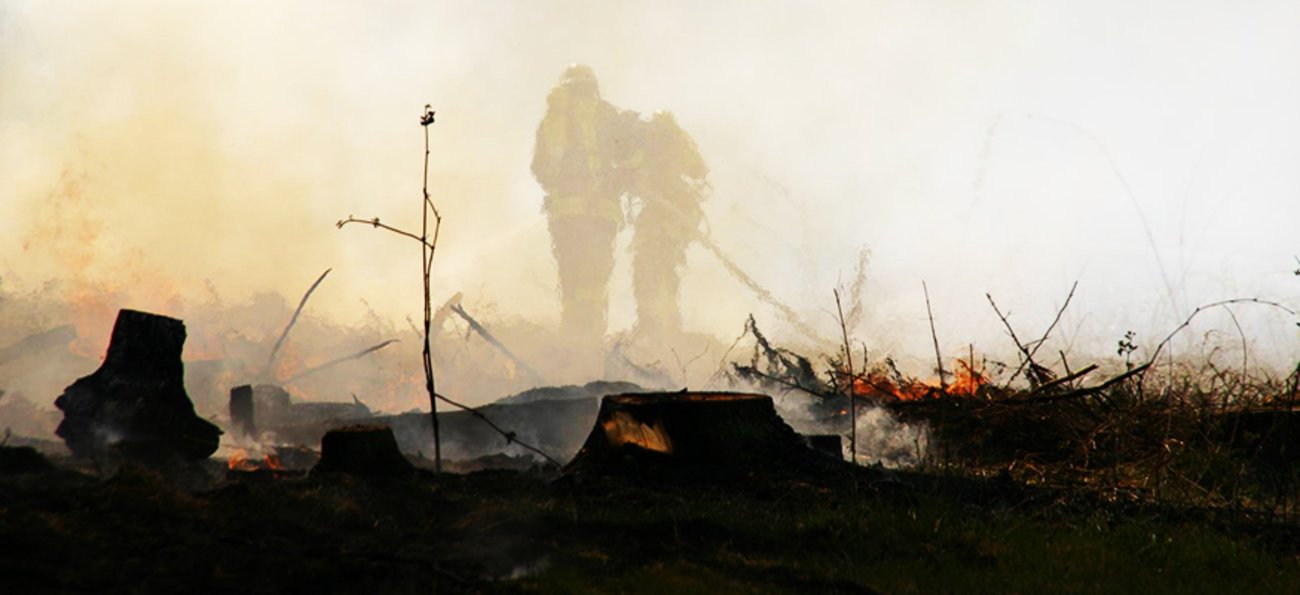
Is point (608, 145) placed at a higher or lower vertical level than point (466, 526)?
higher

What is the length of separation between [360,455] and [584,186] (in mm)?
29186

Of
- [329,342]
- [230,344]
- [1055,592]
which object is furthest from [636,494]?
[329,342]

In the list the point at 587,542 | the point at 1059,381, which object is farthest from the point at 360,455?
the point at 1059,381

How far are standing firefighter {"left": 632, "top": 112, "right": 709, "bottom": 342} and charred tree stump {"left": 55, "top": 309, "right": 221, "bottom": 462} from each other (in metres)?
26.6

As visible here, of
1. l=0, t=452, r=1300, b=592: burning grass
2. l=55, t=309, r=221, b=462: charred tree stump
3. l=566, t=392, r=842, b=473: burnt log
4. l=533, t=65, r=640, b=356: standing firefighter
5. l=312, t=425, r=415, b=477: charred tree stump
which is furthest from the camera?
l=533, t=65, r=640, b=356: standing firefighter

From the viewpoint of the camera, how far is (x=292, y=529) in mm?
3906

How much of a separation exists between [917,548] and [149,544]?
133 inches

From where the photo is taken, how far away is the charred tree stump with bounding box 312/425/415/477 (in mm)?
5617

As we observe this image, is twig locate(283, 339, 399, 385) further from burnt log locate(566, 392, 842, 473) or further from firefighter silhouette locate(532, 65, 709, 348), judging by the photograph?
firefighter silhouette locate(532, 65, 709, 348)

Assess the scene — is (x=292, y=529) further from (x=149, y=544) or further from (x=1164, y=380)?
(x=1164, y=380)

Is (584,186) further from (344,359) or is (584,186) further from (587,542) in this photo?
(587,542)

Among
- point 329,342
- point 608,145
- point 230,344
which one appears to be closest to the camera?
point 230,344

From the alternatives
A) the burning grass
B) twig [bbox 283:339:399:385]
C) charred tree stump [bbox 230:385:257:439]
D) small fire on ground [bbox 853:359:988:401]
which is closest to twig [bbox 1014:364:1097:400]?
small fire on ground [bbox 853:359:988:401]

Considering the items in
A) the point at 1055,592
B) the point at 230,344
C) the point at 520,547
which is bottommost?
the point at 1055,592
